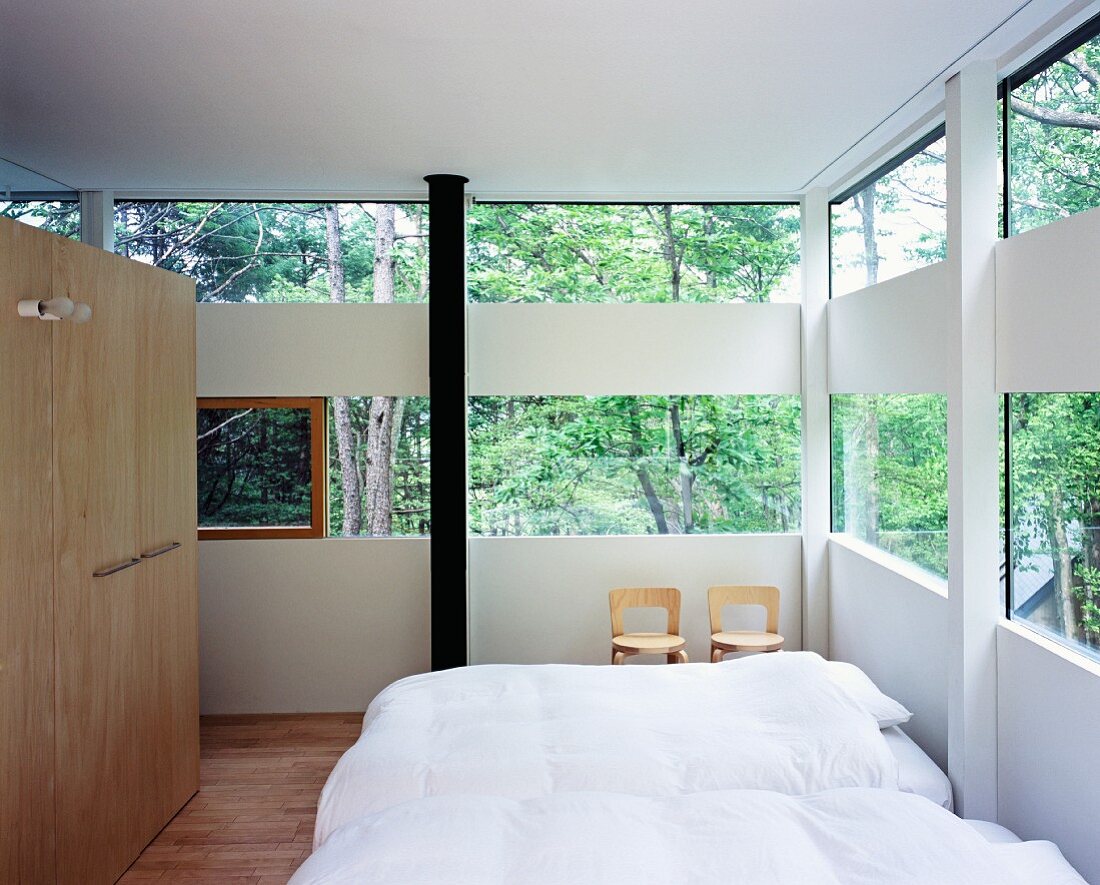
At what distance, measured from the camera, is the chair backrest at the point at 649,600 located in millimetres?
4615

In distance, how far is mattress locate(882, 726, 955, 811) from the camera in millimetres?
3023

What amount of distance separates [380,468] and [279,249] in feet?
4.59

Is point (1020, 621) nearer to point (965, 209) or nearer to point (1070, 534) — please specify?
point (1070, 534)

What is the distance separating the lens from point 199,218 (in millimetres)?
4930

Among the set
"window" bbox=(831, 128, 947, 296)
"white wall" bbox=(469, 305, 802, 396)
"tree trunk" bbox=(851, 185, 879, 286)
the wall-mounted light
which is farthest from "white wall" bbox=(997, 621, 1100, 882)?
the wall-mounted light

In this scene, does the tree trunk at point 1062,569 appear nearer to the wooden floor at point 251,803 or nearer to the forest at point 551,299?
the forest at point 551,299

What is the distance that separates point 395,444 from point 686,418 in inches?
67.2

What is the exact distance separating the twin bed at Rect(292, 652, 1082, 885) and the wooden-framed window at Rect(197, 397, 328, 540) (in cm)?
170

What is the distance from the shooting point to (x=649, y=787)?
8.73 feet

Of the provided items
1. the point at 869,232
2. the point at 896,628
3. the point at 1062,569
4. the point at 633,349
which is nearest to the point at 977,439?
the point at 1062,569

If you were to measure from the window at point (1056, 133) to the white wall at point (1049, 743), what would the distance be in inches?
55.9

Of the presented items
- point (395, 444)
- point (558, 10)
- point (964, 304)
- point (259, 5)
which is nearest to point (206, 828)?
point (395, 444)

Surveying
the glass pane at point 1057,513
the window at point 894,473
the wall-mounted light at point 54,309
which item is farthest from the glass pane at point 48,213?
the glass pane at point 1057,513

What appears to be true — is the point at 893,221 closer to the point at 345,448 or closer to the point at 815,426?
the point at 815,426
